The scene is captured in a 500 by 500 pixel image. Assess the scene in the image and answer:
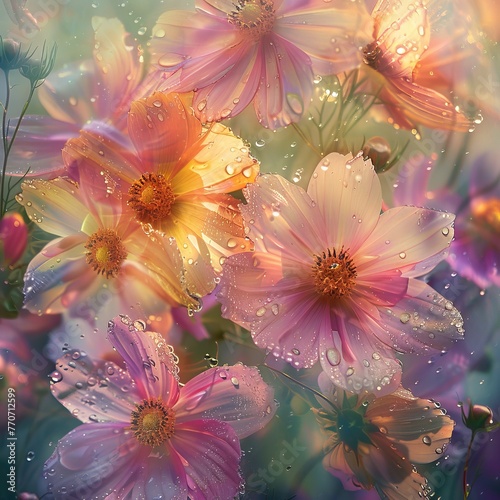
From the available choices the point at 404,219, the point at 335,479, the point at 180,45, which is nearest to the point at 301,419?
the point at 335,479

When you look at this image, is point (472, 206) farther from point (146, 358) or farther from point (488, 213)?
point (146, 358)

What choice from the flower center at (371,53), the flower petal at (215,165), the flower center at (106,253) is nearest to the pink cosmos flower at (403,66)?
the flower center at (371,53)

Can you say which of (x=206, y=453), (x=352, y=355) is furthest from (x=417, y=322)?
(x=206, y=453)

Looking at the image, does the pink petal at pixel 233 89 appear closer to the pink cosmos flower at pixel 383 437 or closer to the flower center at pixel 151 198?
the flower center at pixel 151 198

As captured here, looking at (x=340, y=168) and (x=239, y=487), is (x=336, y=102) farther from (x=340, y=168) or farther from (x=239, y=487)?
(x=239, y=487)

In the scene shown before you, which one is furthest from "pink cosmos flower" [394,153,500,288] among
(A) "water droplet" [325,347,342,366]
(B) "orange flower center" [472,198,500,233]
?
(A) "water droplet" [325,347,342,366]
